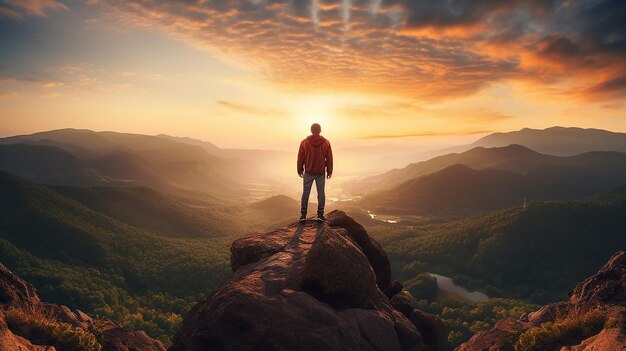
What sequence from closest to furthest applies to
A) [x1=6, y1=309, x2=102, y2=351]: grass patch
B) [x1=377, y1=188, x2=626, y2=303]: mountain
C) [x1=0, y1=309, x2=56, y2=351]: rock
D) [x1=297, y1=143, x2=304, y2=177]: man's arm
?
[x1=0, y1=309, x2=56, y2=351]: rock < [x1=6, y1=309, x2=102, y2=351]: grass patch < [x1=297, y1=143, x2=304, y2=177]: man's arm < [x1=377, y1=188, x2=626, y2=303]: mountain

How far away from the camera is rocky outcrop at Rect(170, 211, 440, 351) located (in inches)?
415

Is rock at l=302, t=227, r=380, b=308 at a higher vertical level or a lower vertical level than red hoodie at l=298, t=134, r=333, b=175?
lower

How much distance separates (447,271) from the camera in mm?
128750

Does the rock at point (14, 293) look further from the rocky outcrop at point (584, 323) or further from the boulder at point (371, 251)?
the rocky outcrop at point (584, 323)

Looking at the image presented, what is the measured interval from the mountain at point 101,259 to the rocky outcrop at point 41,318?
189ft

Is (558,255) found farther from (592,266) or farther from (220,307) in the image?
(220,307)

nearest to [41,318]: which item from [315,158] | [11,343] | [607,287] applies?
[11,343]

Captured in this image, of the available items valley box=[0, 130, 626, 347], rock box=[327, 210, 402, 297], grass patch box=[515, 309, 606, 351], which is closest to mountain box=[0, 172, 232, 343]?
valley box=[0, 130, 626, 347]

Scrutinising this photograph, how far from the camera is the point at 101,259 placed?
355 feet

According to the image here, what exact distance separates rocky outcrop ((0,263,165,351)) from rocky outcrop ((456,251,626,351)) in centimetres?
1930

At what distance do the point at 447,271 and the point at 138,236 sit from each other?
383 ft

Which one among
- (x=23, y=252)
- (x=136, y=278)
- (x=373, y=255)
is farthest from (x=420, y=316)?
(x=23, y=252)

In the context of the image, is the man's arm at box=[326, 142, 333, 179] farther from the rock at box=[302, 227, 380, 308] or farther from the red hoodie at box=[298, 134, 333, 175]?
the rock at box=[302, 227, 380, 308]

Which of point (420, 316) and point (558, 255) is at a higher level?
point (420, 316)
